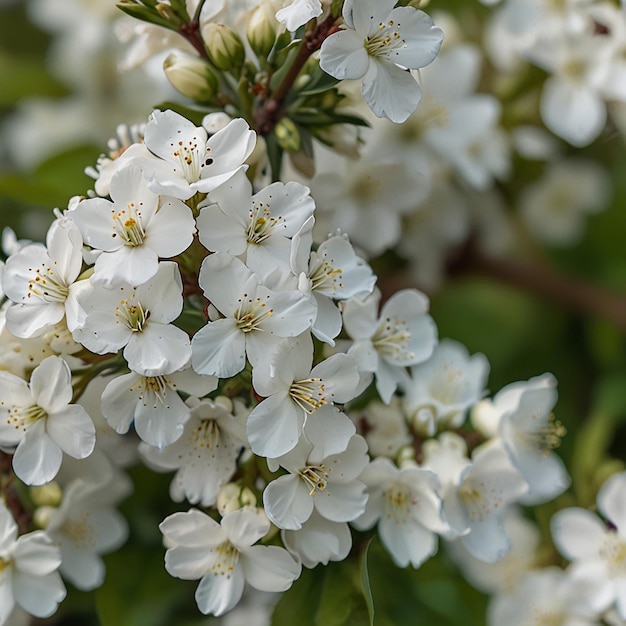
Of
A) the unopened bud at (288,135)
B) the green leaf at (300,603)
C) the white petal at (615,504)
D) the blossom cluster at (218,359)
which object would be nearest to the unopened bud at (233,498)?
the blossom cluster at (218,359)

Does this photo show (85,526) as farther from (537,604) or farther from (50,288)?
(537,604)

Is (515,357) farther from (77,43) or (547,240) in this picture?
(77,43)

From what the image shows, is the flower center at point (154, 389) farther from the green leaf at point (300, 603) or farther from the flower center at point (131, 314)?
the green leaf at point (300, 603)

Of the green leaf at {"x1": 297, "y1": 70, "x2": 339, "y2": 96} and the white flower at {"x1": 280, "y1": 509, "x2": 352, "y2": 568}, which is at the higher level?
the green leaf at {"x1": 297, "y1": 70, "x2": 339, "y2": 96}

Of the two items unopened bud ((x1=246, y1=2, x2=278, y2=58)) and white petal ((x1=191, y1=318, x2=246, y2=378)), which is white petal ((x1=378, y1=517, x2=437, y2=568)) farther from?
unopened bud ((x1=246, y1=2, x2=278, y2=58))

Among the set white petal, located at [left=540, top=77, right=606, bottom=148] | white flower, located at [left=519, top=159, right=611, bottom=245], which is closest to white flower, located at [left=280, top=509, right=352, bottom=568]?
white petal, located at [left=540, top=77, right=606, bottom=148]

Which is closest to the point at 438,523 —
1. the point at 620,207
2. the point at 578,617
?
the point at 578,617

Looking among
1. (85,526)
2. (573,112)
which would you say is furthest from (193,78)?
(573,112)
